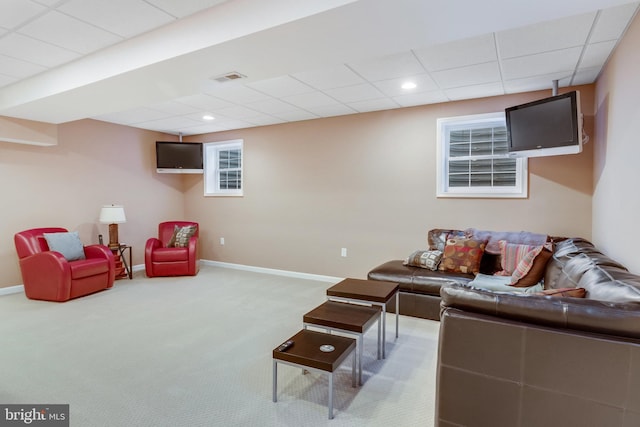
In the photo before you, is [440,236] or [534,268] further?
[440,236]

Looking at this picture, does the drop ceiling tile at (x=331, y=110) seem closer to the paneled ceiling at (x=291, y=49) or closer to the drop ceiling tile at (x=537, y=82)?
the paneled ceiling at (x=291, y=49)

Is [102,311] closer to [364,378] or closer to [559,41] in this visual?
[364,378]

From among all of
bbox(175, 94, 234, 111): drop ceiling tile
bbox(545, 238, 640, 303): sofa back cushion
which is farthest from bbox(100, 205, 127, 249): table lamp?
bbox(545, 238, 640, 303): sofa back cushion

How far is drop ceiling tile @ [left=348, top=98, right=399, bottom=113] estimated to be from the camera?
446 cm

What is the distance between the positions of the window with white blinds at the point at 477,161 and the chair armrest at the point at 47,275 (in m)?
4.91

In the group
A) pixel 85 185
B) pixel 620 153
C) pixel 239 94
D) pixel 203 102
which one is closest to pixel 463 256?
pixel 620 153

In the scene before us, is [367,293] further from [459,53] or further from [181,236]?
[181,236]

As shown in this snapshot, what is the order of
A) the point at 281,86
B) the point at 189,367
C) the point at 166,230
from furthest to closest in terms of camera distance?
the point at 166,230 → the point at 281,86 → the point at 189,367

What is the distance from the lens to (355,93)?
4.13m

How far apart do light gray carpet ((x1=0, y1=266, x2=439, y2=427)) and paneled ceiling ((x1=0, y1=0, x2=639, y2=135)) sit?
2.37 meters

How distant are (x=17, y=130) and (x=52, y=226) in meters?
1.43

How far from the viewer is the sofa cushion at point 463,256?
3.83m

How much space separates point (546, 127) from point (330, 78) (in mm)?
2220

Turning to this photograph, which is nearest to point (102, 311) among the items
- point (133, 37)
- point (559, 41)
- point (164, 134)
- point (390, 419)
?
point (133, 37)
